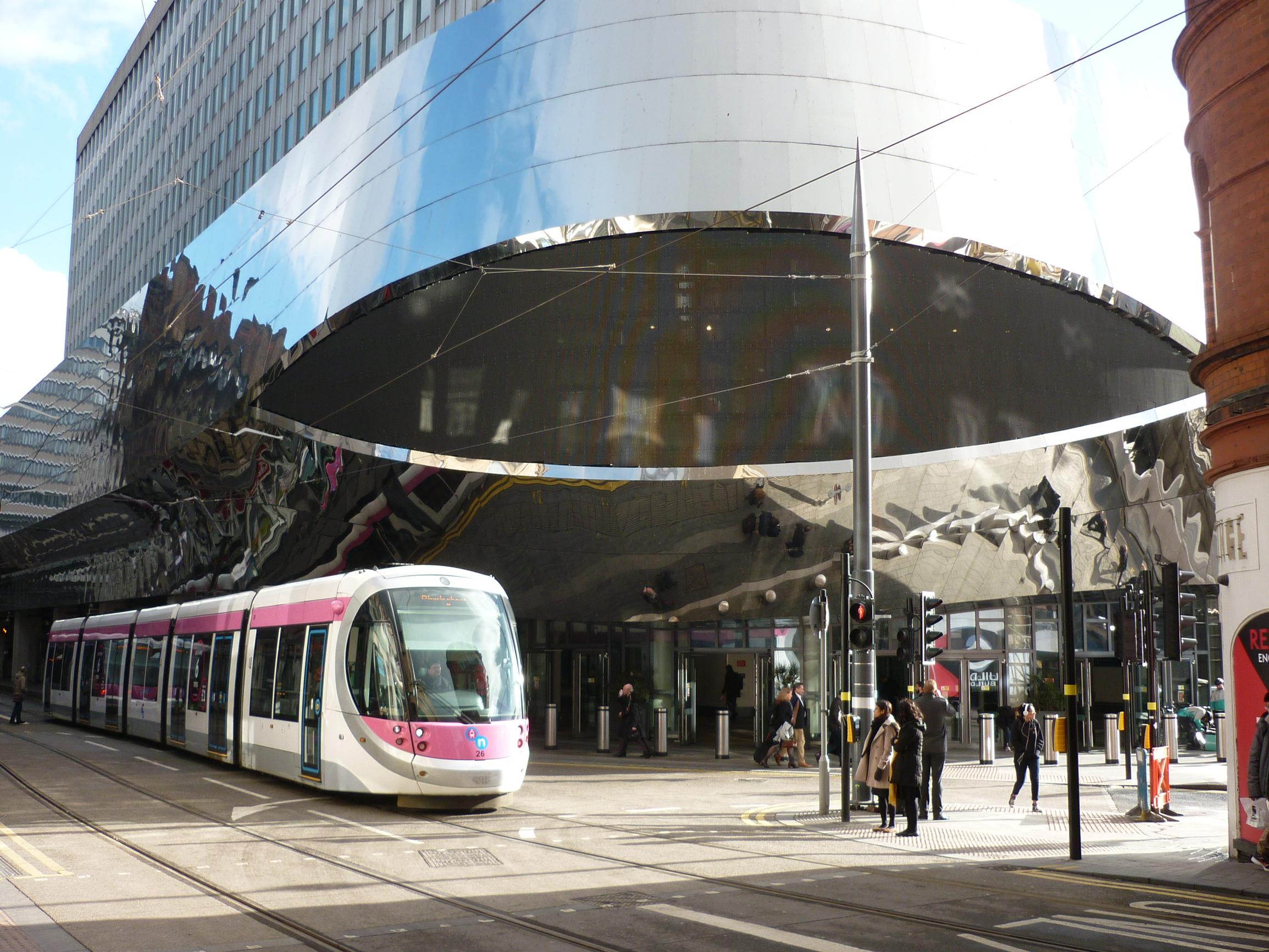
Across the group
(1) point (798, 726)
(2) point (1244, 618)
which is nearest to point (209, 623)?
(1) point (798, 726)

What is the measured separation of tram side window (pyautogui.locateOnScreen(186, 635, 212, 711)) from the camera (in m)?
20.5

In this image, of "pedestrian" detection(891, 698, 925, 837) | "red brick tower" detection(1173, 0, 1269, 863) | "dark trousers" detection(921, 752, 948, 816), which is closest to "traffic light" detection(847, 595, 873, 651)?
"pedestrian" detection(891, 698, 925, 837)

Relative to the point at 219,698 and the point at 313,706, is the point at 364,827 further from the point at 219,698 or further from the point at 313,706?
the point at 219,698

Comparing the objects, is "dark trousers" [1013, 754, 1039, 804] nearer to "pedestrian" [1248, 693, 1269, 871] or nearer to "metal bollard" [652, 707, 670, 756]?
"pedestrian" [1248, 693, 1269, 871]

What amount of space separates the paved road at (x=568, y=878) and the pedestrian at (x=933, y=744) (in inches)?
16.2

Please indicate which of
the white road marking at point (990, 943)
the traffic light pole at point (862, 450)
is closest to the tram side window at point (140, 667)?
the traffic light pole at point (862, 450)

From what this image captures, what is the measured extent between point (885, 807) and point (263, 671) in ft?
30.2

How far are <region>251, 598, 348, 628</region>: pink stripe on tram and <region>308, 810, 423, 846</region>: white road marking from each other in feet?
7.99

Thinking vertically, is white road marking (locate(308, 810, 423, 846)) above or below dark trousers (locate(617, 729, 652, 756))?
above

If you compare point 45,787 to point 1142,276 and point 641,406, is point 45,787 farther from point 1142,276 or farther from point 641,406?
point 1142,276

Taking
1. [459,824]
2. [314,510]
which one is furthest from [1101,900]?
[314,510]

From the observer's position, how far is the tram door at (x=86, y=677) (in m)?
29.3

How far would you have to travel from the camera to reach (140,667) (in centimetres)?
2517

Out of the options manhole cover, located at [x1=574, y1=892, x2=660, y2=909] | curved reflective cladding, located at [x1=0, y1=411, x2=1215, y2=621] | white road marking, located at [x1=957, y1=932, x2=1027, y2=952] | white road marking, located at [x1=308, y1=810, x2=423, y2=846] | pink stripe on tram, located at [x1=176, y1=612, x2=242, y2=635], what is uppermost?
curved reflective cladding, located at [x1=0, y1=411, x2=1215, y2=621]
